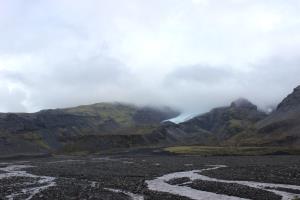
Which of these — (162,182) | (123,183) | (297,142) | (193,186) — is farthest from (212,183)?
(297,142)

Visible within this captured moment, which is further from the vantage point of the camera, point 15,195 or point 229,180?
point 229,180

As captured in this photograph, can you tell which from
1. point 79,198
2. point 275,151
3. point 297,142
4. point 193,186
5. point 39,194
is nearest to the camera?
point 79,198

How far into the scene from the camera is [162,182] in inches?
2694

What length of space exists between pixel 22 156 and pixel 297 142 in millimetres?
97097

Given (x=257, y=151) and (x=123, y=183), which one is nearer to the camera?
(x=123, y=183)

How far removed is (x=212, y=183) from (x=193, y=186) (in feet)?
10.4

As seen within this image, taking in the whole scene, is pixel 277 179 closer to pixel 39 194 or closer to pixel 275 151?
pixel 39 194

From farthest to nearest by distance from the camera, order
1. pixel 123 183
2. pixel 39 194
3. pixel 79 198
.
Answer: pixel 123 183 < pixel 39 194 < pixel 79 198

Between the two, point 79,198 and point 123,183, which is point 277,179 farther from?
point 79,198

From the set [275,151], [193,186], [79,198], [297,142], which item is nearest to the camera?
[79,198]

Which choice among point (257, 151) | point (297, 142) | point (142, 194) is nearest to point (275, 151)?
point (257, 151)

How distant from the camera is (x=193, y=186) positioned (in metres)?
62.2

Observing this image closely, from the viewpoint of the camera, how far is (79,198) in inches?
2052

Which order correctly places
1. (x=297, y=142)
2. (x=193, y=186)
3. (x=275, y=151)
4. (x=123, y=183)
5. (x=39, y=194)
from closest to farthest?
(x=39, y=194), (x=193, y=186), (x=123, y=183), (x=275, y=151), (x=297, y=142)
